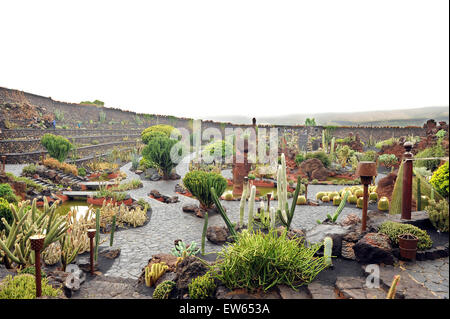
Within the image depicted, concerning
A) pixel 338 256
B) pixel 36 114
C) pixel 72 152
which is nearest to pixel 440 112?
pixel 338 256

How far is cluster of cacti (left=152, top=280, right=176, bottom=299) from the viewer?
3838 mm

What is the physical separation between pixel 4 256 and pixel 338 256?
17.8ft

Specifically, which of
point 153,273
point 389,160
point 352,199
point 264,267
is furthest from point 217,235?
point 389,160

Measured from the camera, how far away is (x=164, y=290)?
3887mm

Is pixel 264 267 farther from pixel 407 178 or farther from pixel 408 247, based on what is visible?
pixel 407 178

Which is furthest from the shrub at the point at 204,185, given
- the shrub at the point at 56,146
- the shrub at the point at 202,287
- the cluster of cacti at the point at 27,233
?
the shrub at the point at 56,146

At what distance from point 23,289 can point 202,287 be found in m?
2.15

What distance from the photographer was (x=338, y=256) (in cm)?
441

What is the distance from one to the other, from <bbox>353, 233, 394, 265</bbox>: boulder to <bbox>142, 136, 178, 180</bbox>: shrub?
11.0 m

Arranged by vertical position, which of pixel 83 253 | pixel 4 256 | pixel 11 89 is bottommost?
pixel 83 253

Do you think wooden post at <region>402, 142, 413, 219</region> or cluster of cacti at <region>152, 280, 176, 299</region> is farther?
wooden post at <region>402, 142, 413, 219</region>

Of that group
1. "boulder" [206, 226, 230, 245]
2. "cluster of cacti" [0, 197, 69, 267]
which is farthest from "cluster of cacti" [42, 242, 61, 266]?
"boulder" [206, 226, 230, 245]

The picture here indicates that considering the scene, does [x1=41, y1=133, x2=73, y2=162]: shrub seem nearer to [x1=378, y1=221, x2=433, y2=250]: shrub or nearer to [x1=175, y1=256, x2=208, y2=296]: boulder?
[x1=175, y1=256, x2=208, y2=296]: boulder

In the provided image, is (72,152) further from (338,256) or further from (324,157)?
(338,256)
